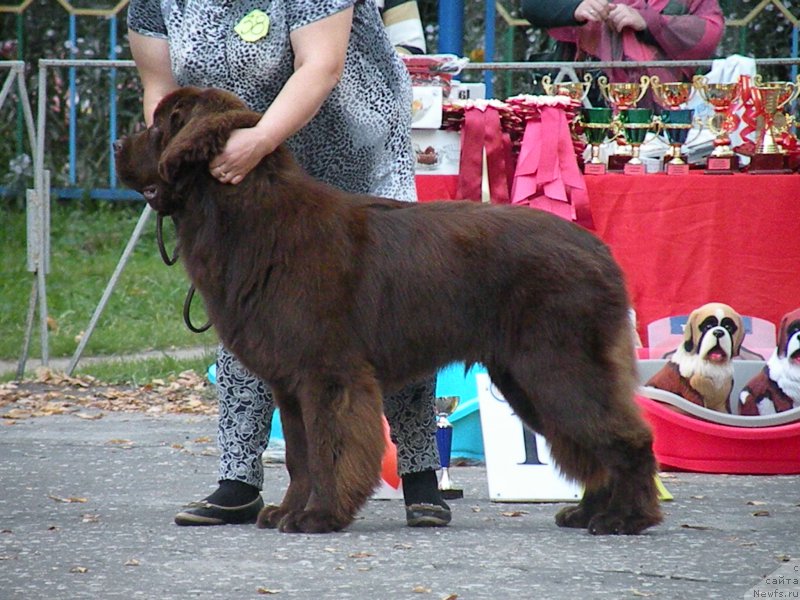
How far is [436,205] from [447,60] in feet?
6.89

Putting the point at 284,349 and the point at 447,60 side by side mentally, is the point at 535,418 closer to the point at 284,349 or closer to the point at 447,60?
the point at 284,349

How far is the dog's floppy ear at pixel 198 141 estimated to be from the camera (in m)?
3.70

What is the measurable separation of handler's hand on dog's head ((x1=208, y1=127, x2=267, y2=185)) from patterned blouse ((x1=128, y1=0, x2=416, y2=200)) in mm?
334

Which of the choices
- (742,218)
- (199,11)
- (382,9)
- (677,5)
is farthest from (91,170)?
(199,11)

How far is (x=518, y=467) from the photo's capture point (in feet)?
15.2

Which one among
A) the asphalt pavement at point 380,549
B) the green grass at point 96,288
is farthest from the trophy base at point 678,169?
the green grass at point 96,288

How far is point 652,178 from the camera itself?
5891 mm

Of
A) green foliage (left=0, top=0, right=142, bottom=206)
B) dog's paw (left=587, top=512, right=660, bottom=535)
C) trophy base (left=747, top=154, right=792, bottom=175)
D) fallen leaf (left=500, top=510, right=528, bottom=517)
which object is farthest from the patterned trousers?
green foliage (left=0, top=0, right=142, bottom=206)

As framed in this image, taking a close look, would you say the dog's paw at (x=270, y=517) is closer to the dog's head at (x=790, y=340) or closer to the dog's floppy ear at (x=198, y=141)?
the dog's floppy ear at (x=198, y=141)

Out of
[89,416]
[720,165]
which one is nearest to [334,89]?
[720,165]

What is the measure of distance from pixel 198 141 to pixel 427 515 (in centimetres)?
133

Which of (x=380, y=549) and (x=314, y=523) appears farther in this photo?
(x=314, y=523)

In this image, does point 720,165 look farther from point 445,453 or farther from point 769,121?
point 445,453

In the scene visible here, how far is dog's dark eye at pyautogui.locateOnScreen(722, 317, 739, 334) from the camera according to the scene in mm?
5219
